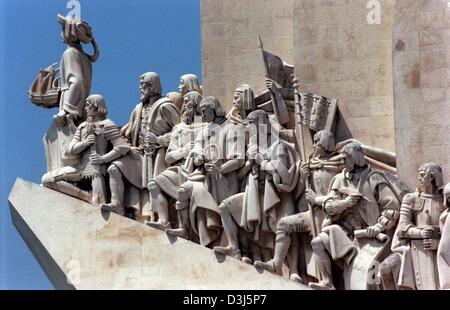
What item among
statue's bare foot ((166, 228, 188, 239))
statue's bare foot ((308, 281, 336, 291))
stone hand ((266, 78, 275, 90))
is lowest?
statue's bare foot ((308, 281, 336, 291))

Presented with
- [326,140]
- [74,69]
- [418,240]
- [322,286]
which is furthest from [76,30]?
[418,240]

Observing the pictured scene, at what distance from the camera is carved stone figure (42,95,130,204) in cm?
2312

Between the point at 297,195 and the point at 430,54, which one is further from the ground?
the point at 430,54

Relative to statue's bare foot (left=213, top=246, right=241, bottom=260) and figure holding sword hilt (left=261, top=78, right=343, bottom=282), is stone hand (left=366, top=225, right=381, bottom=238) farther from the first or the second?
statue's bare foot (left=213, top=246, right=241, bottom=260)

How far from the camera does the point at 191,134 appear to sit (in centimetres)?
2267

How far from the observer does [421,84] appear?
21750 millimetres

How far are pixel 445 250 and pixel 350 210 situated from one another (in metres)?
1.28

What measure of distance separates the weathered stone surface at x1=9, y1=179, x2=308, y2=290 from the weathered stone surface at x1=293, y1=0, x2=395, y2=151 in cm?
192

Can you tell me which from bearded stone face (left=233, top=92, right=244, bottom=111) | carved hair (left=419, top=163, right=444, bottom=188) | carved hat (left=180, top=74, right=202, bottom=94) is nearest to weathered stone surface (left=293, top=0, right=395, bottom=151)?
bearded stone face (left=233, top=92, right=244, bottom=111)

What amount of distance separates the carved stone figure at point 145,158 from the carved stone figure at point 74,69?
0.93 m

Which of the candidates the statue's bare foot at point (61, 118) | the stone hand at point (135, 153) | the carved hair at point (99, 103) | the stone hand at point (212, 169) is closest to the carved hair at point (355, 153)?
the stone hand at point (212, 169)
